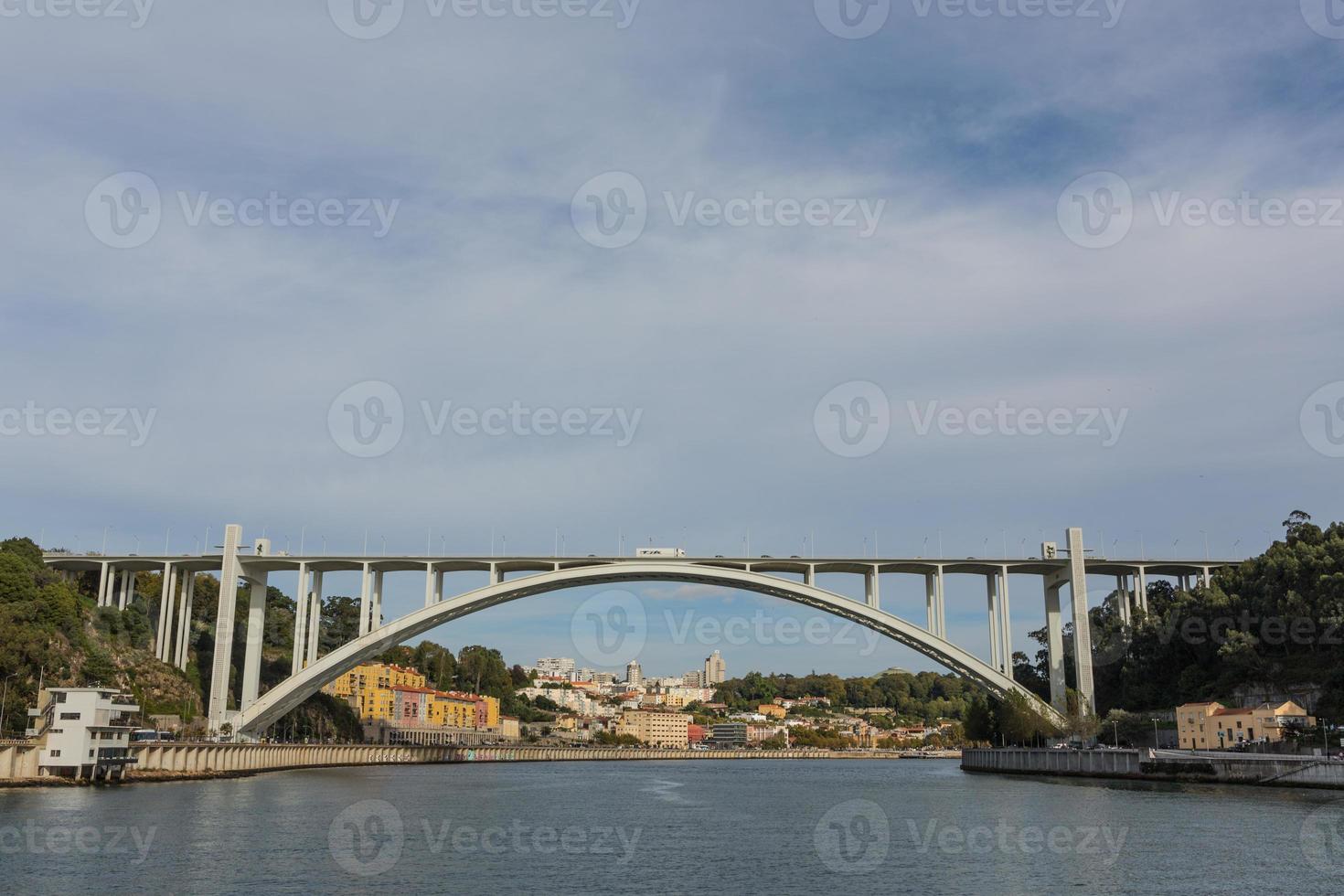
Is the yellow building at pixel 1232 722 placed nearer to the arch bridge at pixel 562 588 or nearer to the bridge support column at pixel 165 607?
the arch bridge at pixel 562 588

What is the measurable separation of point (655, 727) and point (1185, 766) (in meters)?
109

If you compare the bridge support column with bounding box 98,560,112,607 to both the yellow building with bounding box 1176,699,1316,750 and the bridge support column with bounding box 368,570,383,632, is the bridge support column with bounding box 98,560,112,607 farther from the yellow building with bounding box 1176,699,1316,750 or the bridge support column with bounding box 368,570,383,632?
the yellow building with bounding box 1176,699,1316,750

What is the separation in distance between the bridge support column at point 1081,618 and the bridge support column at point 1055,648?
2.56 ft

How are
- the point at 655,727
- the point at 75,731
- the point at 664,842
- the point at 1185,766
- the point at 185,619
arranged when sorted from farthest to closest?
the point at 655,727 < the point at 185,619 < the point at 1185,766 < the point at 75,731 < the point at 664,842

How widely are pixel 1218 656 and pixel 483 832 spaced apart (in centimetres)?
3316

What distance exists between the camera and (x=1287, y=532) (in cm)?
5153

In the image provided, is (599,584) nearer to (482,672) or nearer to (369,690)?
(369,690)

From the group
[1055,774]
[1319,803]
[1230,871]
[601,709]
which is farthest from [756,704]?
[1230,871]

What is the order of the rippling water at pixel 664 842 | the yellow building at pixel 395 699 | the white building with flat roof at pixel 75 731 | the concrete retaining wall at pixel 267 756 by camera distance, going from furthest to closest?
the yellow building at pixel 395 699 → the white building with flat roof at pixel 75 731 → the concrete retaining wall at pixel 267 756 → the rippling water at pixel 664 842

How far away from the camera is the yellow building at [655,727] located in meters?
144

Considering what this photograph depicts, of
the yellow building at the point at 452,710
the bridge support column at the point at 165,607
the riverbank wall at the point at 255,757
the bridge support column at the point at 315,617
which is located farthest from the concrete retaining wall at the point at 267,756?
the yellow building at the point at 452,710

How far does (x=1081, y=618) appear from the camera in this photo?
4978cm

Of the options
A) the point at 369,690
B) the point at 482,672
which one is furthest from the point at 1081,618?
the point at 482,672

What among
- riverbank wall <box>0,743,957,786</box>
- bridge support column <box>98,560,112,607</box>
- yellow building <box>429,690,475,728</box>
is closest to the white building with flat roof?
riverbank wall <box>0,743,957,786</box>
